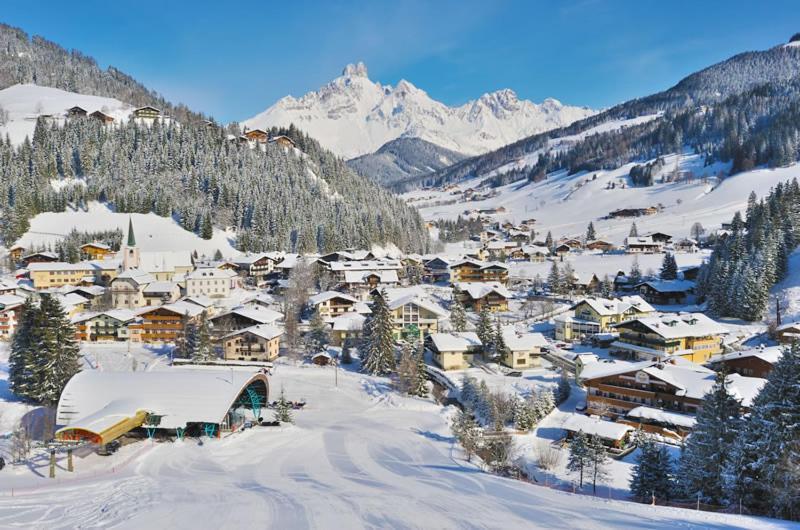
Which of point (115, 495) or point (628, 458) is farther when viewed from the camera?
point (628, 458)

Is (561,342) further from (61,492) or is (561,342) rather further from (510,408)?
(61,492)

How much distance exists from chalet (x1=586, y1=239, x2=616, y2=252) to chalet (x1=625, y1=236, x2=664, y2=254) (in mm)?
5154

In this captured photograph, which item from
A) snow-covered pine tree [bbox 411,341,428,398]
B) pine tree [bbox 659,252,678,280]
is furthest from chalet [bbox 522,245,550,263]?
snow-covered pine tree [bbox 411,341,428,398]

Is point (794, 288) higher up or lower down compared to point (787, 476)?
higher up

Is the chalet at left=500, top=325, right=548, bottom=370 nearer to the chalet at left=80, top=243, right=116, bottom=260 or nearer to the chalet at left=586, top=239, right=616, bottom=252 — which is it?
the chalet at left=80, top=243, right=116, bottom=260

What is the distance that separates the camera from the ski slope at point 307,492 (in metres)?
17.2

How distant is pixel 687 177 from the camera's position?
16388 centimetres

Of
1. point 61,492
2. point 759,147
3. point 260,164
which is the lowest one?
point 61,492

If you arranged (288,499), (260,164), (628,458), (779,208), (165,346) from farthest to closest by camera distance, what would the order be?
(260,164) < (779,208) < (165,346) < (628,458) < (288,499)

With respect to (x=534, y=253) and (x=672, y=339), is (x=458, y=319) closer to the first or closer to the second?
(x=672, y=339)

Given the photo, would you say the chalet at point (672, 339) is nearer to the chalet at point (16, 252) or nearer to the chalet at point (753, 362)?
the chalet at point (753, 362)

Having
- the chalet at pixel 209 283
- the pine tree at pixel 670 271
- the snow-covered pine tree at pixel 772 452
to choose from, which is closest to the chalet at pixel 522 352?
the snow-covered pine tree at pixel 772 452

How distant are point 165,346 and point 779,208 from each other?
7197 centimetres

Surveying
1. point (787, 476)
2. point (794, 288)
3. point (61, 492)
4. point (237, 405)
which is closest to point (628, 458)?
point (787, 476)
